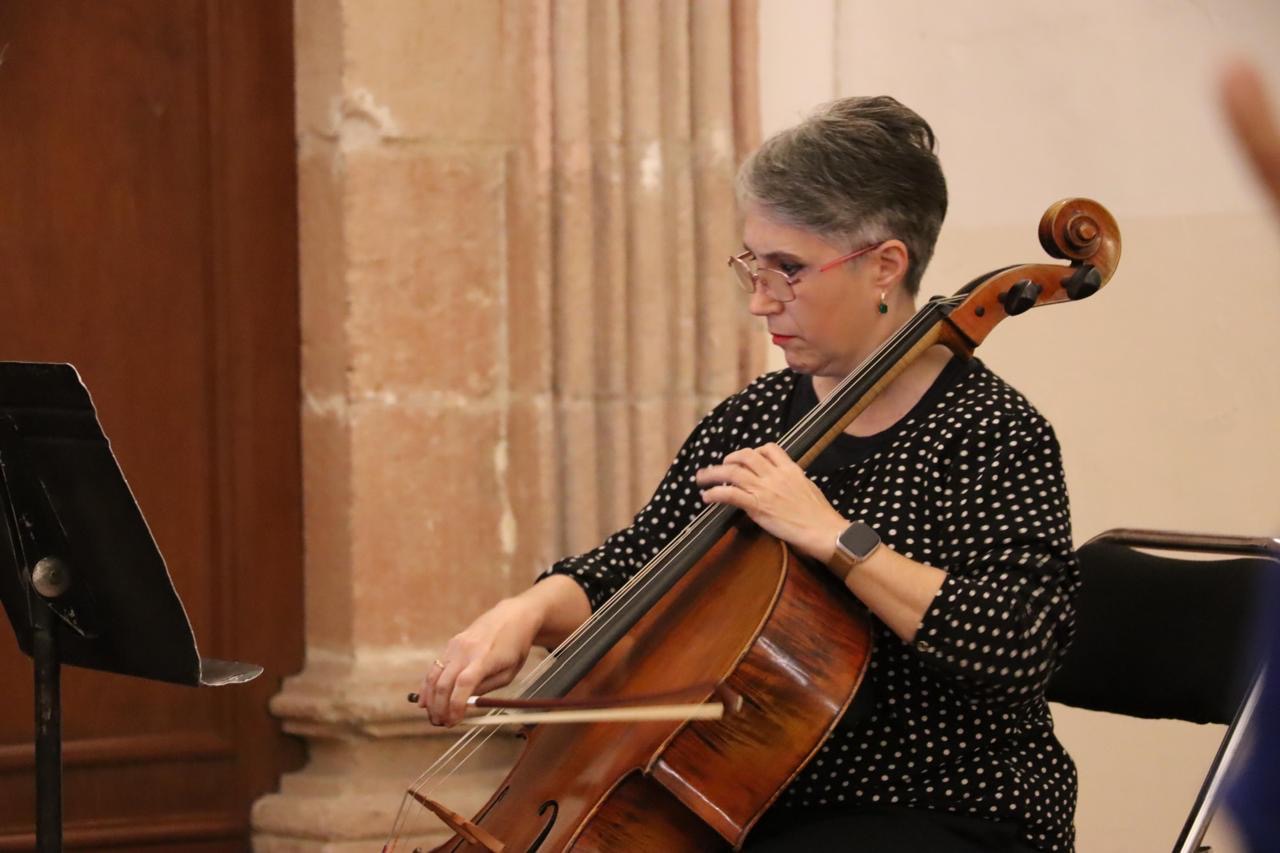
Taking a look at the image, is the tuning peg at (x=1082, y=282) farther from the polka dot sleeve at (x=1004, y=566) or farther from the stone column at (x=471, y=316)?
the stone column at (x=471, y=316)

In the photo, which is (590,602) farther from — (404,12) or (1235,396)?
(1235,396)

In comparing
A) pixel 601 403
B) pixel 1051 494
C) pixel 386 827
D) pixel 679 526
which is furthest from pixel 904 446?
pixel 386 827

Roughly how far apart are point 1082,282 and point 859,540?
404 millimetres

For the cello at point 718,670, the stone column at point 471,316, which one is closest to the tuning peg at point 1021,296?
the cello at point 718,670

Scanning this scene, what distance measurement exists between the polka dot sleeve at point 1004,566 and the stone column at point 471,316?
1108mm

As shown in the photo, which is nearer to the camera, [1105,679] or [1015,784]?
[1015,784]

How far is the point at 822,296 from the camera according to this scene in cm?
187

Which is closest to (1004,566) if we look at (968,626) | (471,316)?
(968,626)

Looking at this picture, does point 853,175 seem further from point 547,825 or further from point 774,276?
point 547,825

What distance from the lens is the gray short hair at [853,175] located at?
1.85 metres

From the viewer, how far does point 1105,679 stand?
1986mm

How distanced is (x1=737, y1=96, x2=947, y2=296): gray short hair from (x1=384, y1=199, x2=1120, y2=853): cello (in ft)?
0.42

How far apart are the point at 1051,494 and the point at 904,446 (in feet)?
0.59

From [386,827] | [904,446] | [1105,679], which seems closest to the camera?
[904,446]
